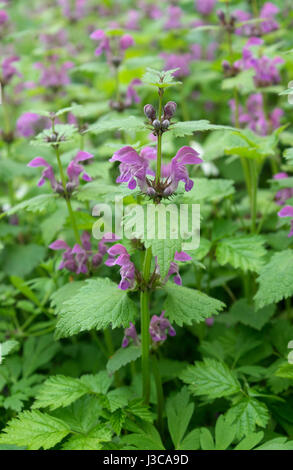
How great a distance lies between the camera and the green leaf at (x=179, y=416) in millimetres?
1571

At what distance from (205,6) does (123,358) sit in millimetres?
4342

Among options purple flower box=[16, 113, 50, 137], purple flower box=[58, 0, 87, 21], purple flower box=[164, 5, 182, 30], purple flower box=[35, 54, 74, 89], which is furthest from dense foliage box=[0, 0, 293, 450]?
purple flower box=[58, 0, 87, 21]

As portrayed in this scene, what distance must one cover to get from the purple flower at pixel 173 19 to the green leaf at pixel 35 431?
3.74 meters

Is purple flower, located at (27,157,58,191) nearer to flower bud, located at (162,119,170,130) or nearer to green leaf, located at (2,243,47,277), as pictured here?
flower bud, located at (162,119,170,130)

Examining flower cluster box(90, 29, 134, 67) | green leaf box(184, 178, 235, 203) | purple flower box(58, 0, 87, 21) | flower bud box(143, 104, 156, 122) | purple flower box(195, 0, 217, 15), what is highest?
purple flower box(58, 0, 87, 21)

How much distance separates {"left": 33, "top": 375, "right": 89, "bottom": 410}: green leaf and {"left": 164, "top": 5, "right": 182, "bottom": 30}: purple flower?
3.59 metres

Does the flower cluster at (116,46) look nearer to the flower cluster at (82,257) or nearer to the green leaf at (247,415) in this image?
the flower cluster at (82,257)

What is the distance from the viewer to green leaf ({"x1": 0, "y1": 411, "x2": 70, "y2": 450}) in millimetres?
1434

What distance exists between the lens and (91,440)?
4.78ft

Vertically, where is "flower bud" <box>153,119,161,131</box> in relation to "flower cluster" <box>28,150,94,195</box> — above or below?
above

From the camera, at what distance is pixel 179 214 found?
52.9 inches
